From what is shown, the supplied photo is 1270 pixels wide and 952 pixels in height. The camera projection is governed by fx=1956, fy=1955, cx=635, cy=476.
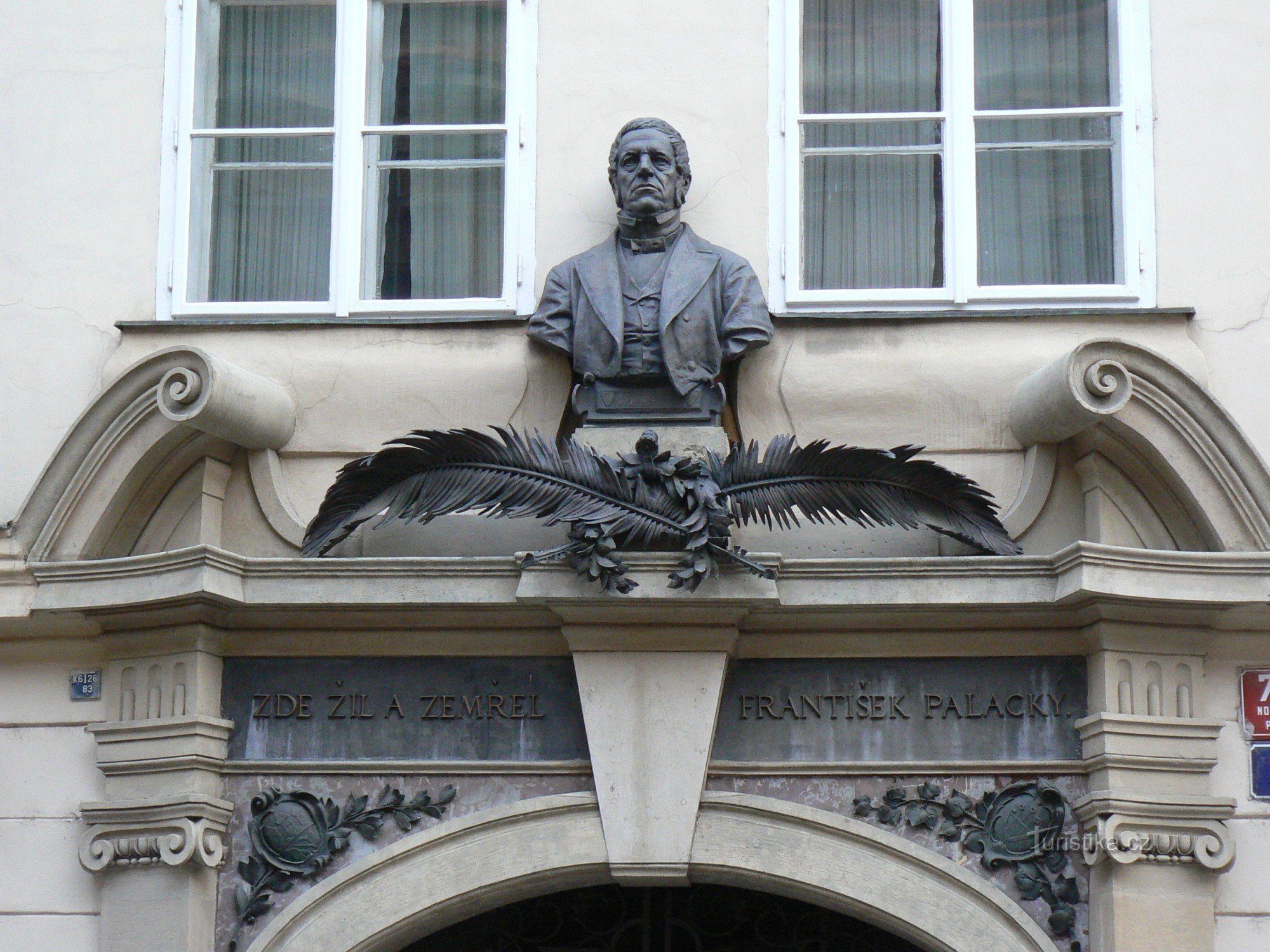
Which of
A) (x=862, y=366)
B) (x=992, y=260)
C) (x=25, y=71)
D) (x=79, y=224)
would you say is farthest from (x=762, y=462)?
(x=25, y=71)

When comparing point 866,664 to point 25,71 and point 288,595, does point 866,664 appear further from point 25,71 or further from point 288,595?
point 25,71

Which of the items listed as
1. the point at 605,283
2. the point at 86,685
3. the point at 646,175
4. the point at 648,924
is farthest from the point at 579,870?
the point at 646,175

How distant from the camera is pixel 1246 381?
7.55 metres

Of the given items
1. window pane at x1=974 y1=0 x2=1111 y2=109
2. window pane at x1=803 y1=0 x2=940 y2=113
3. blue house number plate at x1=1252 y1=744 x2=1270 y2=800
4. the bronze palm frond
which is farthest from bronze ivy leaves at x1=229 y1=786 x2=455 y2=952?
window pane at x1=974 y1=0 x2=1111 y2=109

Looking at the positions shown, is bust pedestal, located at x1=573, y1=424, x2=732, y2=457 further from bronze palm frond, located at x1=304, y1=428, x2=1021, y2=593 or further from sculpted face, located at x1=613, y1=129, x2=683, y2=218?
sculpted face, located at x1=613, y1=129, x2=683, y2=218

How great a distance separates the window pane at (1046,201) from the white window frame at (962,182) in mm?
64

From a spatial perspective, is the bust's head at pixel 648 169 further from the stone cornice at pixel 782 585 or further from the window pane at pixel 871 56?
the stone cornice at pixel 782 585

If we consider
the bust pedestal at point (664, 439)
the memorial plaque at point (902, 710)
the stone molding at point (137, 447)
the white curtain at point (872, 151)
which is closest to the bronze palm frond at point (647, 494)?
the bust pedestal at point (664, 439)

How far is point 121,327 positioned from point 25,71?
121cm

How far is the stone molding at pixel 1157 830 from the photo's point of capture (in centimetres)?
701

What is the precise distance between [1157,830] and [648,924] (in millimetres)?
2120

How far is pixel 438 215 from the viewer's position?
8.10 m

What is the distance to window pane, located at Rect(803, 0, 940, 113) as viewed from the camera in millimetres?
8070

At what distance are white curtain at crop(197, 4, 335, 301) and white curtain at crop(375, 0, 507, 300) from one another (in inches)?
10.1
